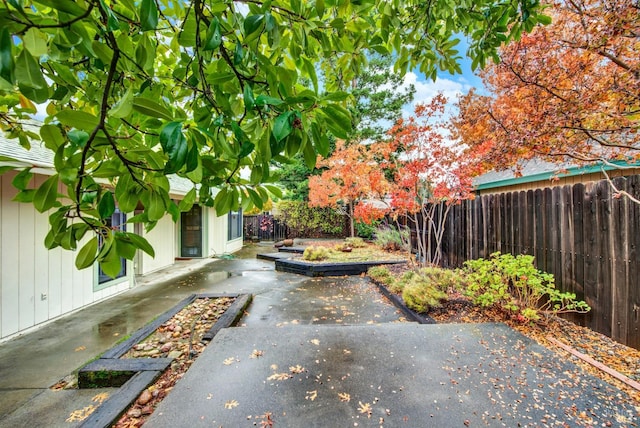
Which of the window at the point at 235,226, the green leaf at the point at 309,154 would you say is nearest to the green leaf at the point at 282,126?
the green leaf at the point at 309,154

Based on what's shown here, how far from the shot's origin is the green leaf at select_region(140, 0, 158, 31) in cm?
77

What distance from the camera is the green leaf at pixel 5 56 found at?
50 cm

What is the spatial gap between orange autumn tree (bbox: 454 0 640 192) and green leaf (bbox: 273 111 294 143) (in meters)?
3.43

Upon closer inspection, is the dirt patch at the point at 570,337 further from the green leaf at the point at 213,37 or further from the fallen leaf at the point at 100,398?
the fallen leaf at the point at 100,398

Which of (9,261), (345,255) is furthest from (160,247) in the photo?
(345,255)

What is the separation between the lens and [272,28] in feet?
2.72

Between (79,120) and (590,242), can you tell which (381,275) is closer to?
(590,242)

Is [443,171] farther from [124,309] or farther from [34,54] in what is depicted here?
[124,309]

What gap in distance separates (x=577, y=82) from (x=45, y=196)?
4.76m

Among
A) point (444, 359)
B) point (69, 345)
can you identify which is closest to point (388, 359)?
point (444, 359)

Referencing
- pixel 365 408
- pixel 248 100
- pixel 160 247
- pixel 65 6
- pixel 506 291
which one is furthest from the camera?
pixel 160 247

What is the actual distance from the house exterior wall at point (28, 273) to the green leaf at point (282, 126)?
418 cm

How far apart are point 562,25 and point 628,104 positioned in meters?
1.35

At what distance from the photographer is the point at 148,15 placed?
780 mm
